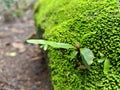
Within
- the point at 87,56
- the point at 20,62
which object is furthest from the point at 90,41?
the point at 20,62

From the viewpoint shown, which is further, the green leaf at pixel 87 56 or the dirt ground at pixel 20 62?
A: the dirt ground at pixel 20 62

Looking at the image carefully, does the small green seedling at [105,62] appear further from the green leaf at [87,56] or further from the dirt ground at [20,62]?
the dirt ground at [20,62]

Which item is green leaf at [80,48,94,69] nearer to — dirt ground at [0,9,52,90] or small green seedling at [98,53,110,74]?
small green seedling at [98,53,110,74]

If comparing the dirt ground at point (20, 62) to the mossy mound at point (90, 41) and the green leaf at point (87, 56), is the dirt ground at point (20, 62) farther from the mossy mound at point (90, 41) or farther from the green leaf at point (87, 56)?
the green leaf at point (87, 56)

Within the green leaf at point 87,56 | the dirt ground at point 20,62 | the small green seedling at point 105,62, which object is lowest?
the dirt ground at point 20,62

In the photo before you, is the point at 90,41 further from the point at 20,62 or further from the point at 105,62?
the point at 20,62

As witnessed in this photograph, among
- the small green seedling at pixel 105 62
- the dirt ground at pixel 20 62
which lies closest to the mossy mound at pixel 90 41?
the small green seedling at pixel 105 62

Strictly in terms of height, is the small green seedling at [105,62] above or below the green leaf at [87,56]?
below

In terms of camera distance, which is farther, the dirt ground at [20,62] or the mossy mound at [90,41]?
the dirt ground at [20,62]
